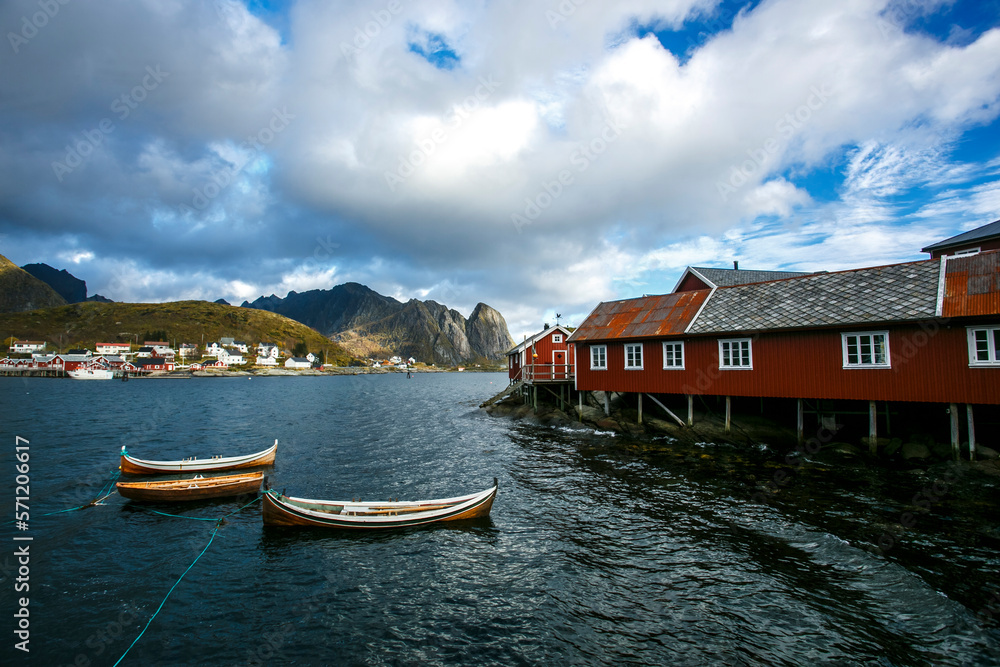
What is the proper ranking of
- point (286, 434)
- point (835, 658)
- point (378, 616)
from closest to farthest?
point (835, 658), point (378, 616), point (286, 434)

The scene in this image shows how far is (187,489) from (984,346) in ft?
115

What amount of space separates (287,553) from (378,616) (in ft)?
16.8

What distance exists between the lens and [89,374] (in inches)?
5231

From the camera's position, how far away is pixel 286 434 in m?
38.6

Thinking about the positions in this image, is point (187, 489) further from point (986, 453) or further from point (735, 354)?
point (986, 453)

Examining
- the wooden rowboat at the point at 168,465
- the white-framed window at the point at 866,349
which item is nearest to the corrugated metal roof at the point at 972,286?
the white-framed window at the point at 866,349

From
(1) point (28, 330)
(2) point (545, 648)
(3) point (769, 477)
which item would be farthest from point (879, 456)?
(1) point (28, 330)

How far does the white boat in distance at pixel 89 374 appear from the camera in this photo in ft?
436

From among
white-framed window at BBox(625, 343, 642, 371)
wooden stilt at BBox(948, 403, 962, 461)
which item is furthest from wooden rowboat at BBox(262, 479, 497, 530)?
wooden stilt at BBox(948, 403, 962, 461)

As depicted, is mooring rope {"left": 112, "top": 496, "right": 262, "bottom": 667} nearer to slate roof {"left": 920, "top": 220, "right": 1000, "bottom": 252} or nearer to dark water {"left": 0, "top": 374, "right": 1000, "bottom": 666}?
dark water {"left": 0, "top": 374, "right": 1000, "bottom": 666}

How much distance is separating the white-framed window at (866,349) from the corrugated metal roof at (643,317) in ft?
28.2

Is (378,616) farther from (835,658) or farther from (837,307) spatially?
(837,307)

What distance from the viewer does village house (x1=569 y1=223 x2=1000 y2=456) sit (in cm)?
1992

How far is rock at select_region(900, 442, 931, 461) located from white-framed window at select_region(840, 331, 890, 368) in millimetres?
4159
